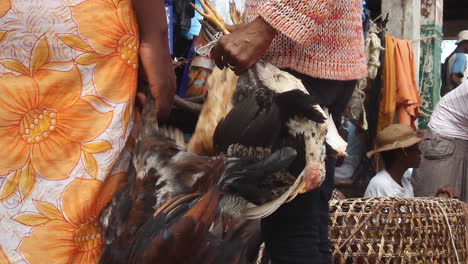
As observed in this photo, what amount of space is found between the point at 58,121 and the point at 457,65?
757 centimetres

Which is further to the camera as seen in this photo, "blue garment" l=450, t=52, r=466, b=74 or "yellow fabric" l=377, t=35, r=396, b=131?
"blue garment" l=450, t=52, r=466, b=74

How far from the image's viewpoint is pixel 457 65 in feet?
27.6

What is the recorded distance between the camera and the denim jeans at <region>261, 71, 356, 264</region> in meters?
2.02

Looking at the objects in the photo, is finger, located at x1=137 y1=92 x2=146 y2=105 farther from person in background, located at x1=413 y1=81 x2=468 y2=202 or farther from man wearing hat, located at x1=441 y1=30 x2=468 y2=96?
man wearing hat, located at x1=441 y1=30 x2=468 y2=96

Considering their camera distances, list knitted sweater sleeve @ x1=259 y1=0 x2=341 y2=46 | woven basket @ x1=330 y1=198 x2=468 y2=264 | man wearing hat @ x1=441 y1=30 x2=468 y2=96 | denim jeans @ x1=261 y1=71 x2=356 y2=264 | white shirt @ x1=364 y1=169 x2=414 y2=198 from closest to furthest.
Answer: knitted sweater sleeve @ x1=259 y1=0 x2=341 y2=46
denim jeans @ x1=261 y1=71 x2=356 y2=264
woven basket @ x1=330 y1=198 x2=468 y2=264
white shirt @ x1=364 y1=169 x2=414 y2=198
man wearing hat @ x1=441 y1=30 x2=468 y2=96

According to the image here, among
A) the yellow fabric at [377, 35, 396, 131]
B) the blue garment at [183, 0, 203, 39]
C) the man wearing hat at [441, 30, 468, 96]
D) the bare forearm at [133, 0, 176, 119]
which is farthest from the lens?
the man wearing hat at [441, 30, 468, 96]

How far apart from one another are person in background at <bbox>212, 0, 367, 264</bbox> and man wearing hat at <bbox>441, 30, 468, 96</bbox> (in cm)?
669

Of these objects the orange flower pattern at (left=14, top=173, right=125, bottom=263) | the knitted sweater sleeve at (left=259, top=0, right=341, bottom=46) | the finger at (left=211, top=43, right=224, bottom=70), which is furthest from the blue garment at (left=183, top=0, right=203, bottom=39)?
the orange flower pattern at (left=14, top=173, right=125, bottom=263)

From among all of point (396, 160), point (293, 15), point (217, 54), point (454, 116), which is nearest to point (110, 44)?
point (217, 54)

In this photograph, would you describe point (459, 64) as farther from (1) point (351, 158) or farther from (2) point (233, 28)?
(2) point (233, 28)

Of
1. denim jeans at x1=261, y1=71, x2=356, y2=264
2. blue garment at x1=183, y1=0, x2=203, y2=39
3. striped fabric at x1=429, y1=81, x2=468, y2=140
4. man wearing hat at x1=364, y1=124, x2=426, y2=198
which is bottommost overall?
man wearing hat at x1=364, y1=124, x2=426, y2=198

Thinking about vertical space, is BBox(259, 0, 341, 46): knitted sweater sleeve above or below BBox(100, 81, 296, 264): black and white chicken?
above

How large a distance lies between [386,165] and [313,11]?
141 inches

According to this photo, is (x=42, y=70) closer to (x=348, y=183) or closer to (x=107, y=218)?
(x=107, y=218)
